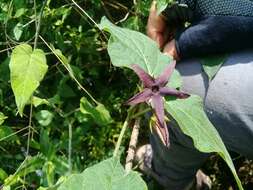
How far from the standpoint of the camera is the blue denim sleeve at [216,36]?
1.09 metres

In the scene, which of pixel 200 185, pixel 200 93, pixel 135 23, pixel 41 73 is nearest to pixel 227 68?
pixel 200 93

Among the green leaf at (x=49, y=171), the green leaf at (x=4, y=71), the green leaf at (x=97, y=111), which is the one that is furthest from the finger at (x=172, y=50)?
the green leaf at (x=4, y=71)

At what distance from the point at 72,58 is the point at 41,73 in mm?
669

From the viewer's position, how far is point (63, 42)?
159 cm

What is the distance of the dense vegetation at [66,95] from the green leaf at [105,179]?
59cm

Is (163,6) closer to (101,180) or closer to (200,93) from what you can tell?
(200,93)

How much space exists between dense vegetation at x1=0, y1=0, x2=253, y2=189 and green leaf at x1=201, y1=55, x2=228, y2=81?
281 millimetres

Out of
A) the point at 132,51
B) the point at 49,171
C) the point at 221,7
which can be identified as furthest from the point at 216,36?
the point at 49,171

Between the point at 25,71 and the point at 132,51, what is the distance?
0.75 feet

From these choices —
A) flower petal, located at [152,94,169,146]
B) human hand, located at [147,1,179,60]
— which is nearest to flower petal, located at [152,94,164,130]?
flower petal, located at [152,94,169,146]

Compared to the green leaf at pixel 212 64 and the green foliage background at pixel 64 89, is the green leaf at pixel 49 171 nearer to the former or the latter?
the green foliage background at pixel 64 89

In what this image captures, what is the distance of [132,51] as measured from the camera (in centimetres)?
85

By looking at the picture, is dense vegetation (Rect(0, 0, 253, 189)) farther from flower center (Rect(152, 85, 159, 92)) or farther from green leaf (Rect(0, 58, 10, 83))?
flower center (Rect(152, 85, 159, 92))

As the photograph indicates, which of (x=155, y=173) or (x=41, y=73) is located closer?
(x=41, y=73)
